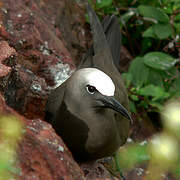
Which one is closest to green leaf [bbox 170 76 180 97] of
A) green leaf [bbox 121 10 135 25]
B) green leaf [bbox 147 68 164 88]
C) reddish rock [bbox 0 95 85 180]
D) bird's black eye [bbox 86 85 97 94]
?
green leaf [bbox 147 68 164 88]

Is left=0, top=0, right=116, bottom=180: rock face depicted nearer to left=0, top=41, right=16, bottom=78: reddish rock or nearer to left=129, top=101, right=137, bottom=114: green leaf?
left=0, top=41, right=16, bottom=78: reddish rock

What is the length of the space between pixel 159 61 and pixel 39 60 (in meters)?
1.18

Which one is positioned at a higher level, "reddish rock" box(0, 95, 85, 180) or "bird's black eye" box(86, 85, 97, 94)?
"reddish rock" box(0, 95, 85, 180)

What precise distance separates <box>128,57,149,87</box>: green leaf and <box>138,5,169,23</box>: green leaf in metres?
0.41

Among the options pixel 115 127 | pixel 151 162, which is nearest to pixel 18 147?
pixel 151 162

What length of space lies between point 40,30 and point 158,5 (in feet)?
4.33

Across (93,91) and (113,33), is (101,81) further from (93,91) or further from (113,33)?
(113,33)

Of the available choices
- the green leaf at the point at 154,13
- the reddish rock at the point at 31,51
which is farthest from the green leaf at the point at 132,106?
the green leaf at the point at 154,13

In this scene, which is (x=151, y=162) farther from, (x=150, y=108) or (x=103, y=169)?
(x=150, y=108)

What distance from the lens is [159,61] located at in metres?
3.45

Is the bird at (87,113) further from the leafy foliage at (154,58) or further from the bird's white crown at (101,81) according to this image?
the leafy foliage at (154,58)

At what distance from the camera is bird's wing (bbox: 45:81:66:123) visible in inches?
98.5

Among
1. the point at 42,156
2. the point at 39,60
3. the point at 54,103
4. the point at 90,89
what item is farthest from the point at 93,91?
the point at 42,156

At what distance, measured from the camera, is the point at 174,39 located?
3529mm
